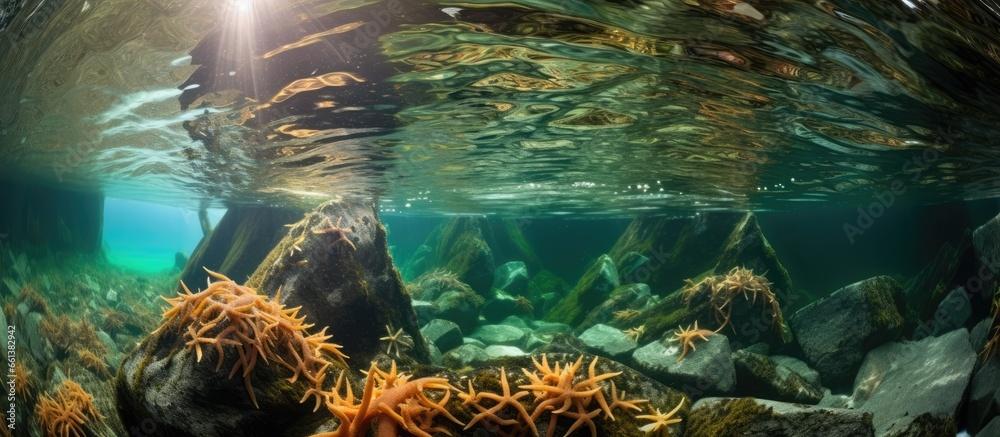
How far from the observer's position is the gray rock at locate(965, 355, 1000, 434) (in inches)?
260

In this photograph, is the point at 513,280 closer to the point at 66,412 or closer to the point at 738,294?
the point at 738,294

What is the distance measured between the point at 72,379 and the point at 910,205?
37.6 meters

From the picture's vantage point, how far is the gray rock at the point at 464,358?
34.8 feet

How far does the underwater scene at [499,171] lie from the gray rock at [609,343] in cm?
15

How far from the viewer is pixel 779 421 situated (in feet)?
16.0

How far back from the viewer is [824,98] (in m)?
7.82

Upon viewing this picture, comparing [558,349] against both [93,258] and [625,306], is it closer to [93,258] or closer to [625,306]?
[625,306]

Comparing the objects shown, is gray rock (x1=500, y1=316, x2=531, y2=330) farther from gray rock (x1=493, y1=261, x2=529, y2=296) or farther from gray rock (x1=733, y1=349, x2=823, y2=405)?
gray rock (x1=733, y1=349, x2=823, y2=405)

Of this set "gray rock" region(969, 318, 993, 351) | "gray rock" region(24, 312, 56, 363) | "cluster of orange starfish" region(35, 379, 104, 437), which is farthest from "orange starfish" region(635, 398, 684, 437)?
"gray rock" region(24, 312, 56, 363)

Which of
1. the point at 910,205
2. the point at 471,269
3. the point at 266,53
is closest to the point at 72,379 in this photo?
the point at 266,53

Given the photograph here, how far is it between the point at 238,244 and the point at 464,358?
14.2 m

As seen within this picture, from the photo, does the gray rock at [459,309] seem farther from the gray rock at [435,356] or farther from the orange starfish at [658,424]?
the orange starfish at [658,424]

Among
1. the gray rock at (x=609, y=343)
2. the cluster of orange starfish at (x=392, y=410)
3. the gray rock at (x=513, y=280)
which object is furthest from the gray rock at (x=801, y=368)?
the gray rock at (x=513, y=280)

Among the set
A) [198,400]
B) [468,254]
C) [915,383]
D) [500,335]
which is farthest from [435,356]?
[468,254]
